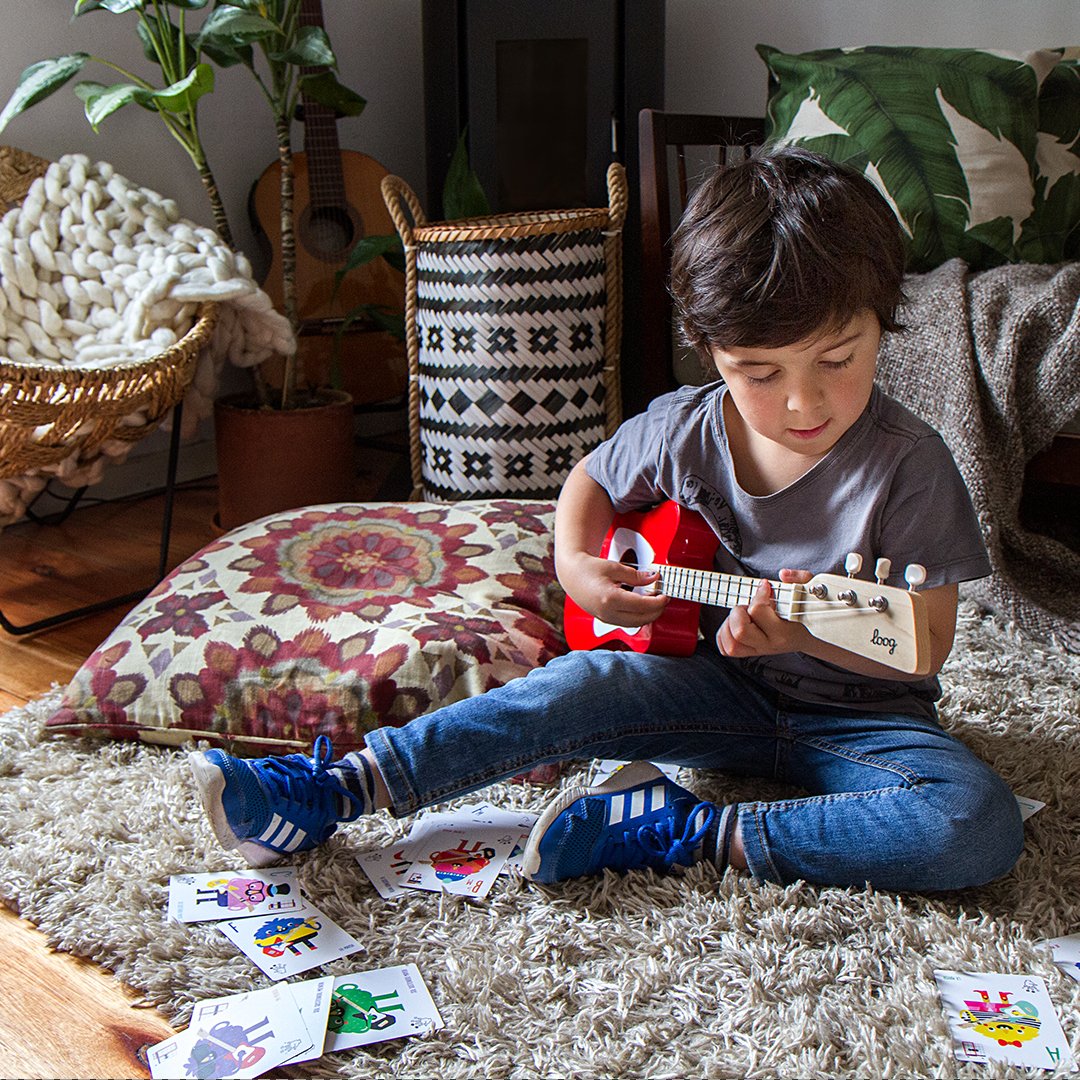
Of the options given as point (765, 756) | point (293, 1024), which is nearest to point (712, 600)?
point (765, 756)

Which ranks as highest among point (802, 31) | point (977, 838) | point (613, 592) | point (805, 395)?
point (802, 31)

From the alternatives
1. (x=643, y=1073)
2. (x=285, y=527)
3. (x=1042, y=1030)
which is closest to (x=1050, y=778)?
(x=1042, y=1030)

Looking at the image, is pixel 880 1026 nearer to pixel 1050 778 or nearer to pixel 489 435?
pixel 1050 778

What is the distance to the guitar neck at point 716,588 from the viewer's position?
108 cm

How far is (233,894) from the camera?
1.15 metres

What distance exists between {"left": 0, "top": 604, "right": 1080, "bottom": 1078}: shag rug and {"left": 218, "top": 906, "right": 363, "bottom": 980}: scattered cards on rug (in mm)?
12

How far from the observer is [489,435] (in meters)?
2.17

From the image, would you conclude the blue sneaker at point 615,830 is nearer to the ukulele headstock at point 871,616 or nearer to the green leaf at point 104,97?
the ukulele headstock at point 871,616

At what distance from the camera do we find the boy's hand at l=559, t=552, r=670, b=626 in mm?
1229

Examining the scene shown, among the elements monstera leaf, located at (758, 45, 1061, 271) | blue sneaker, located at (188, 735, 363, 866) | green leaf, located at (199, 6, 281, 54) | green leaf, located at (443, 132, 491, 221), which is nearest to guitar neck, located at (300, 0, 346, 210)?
green leaf, located at (443, 132, 491, 221)

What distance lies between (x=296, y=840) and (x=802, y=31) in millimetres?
2371

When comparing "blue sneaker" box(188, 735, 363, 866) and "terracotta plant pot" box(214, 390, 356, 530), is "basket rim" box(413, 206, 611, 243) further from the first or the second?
"blue sneaker" box(188, 735, 363, 866)

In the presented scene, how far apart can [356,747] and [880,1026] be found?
683 millimetres

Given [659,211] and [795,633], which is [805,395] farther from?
[659,211]
